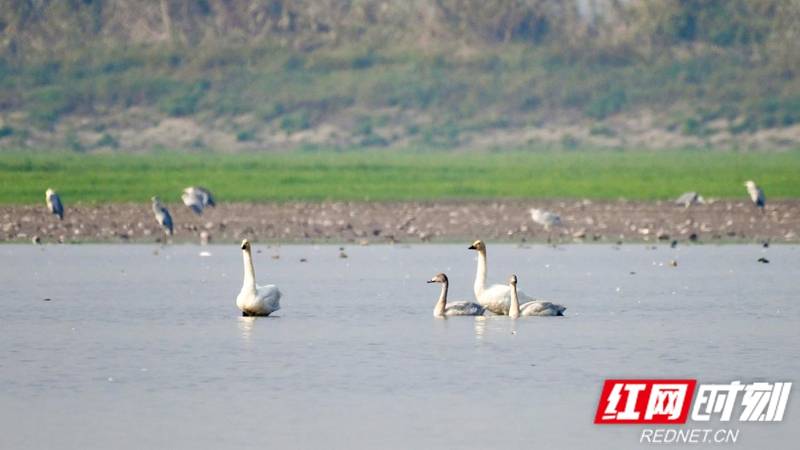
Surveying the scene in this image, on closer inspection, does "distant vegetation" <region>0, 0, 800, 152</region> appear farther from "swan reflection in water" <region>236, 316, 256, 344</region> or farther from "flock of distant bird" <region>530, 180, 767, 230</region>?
"swan reflection in water" <region>236, 316, 256, 344</region>

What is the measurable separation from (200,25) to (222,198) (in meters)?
51.2

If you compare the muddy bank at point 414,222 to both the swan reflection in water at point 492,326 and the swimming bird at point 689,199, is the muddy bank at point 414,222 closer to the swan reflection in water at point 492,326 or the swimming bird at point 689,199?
the swimming bird at point 689,199

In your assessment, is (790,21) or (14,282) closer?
(14,282)

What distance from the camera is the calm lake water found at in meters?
14.2

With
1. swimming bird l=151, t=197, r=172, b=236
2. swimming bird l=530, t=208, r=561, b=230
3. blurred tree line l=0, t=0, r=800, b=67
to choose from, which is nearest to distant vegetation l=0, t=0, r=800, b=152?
blurred tree line l=0, t=0, r=800, b=67

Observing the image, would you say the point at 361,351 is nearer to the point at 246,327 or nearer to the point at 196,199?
the point at 246,327

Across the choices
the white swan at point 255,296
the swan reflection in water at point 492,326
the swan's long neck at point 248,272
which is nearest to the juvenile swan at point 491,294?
the swan reflection in water at point 492,326

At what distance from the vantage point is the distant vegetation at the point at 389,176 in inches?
1725

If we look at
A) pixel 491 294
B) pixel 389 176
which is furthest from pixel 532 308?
pixel 389 176

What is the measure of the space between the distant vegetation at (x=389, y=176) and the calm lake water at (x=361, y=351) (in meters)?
13.4

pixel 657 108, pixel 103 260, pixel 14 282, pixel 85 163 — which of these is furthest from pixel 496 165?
pixel 14 282

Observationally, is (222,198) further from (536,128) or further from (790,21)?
(790,21)

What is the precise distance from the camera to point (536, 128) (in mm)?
73562

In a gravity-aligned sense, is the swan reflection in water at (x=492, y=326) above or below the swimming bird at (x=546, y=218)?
above
